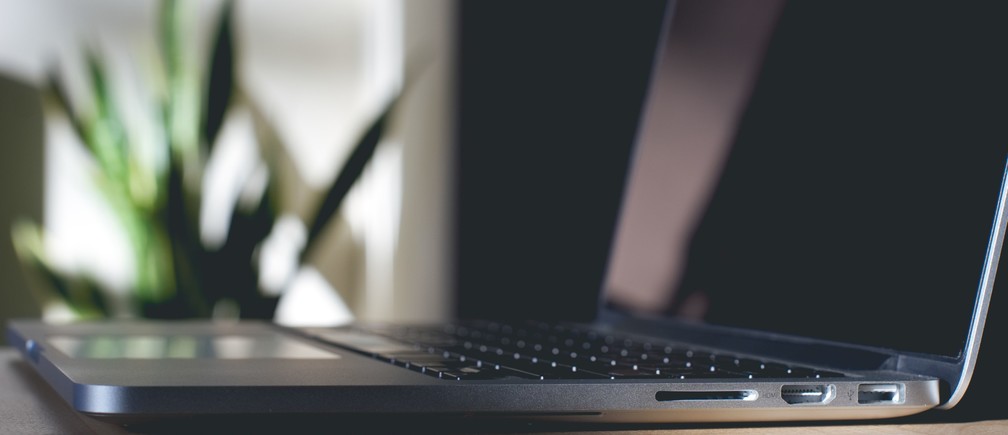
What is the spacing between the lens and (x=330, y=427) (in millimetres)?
365

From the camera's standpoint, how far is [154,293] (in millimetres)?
1773

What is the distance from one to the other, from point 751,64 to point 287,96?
71.6 inches

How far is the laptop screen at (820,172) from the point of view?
0.48 metres

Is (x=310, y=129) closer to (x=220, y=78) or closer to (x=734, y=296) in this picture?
(x=220, y=78)

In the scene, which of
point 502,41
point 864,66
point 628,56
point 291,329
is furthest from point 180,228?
point 864,66

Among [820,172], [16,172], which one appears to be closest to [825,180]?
[820,172]

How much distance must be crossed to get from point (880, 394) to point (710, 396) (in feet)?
0.26

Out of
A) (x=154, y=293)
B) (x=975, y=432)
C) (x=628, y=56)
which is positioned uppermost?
(x=628, y=56)

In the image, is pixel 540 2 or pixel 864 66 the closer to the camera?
pixel 864 66

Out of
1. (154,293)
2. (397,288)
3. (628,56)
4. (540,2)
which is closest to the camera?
(628,56)

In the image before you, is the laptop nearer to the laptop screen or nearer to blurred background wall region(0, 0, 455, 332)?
the laptop screen

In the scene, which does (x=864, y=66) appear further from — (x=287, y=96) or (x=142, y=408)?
(x=287, y=96)

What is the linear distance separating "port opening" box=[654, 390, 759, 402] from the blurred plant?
1391mm

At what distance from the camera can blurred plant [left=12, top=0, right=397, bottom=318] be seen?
1.72 metres
